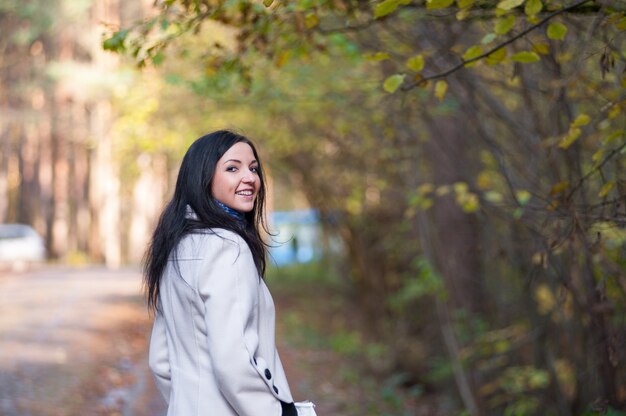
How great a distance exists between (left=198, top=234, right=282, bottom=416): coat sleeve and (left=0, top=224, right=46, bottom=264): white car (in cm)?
2747

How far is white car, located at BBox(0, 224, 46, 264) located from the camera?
1169 inches

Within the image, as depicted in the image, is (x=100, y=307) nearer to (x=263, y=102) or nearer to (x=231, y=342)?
(x=263, y=102)

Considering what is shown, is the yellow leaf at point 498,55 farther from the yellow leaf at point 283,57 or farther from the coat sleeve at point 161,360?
the coat sleeve at point 161,360

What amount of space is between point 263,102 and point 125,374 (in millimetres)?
4391

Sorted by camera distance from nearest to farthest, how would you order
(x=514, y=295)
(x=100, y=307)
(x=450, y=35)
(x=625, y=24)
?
(x=625, y=24) → (x=450, y=35) → (x=514, y=295) → (x=100, y=307)

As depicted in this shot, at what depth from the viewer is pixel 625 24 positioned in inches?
158

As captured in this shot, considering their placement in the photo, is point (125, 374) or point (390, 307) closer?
point (125, 374)

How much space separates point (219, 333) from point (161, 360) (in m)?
0.45

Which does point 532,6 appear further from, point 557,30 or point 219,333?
point 219,333

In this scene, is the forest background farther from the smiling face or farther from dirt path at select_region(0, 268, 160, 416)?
dirt path at select_region(0, 268, 160, 416)

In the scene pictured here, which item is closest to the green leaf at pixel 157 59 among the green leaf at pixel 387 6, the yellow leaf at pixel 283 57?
the yellow leaf at pixel 283 57

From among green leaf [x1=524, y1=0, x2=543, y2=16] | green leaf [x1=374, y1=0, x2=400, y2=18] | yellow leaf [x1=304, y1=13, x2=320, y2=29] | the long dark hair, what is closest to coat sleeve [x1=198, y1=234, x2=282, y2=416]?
the long dark hair

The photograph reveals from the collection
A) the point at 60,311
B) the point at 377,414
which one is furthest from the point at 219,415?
the point at 60,311

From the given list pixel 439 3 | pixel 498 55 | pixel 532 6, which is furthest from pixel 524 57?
pixel 439 3
